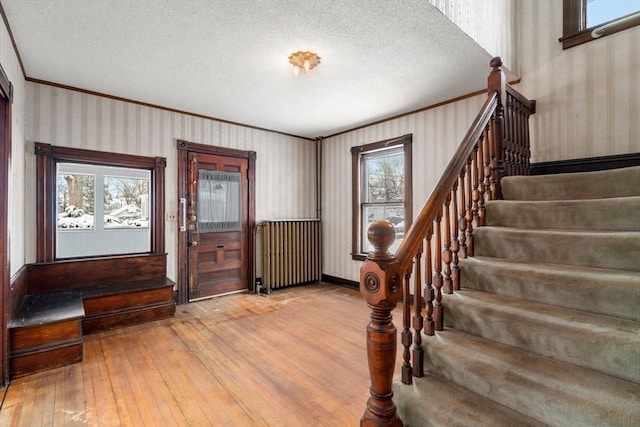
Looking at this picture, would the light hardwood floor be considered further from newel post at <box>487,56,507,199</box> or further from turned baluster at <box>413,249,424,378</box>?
newel post at <box>487,56,507,199</box>

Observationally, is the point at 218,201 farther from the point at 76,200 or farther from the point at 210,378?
the point at 210,378

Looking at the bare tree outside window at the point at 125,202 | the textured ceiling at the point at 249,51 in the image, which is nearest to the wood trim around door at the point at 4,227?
the textured ceiling at the point at 249,51

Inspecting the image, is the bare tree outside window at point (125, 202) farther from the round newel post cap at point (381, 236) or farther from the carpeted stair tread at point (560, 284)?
the carpeted stair tread at point (560, 284)

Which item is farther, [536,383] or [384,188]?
[384,188]

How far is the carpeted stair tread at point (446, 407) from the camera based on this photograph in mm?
1261

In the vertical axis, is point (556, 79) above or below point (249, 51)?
below

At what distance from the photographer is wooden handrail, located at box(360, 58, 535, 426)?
53.4 inches

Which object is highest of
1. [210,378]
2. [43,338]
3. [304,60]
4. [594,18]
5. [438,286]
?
[594,18]

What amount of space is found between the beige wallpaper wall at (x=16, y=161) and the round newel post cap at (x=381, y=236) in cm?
281

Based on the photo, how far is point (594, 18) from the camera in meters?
2.71

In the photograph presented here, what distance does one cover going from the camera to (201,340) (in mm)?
3008

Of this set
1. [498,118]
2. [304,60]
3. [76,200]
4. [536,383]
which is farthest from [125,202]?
[536,383]

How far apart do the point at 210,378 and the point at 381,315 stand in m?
1.67

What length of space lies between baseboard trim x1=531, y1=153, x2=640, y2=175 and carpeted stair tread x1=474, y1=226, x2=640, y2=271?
46.1 inches
